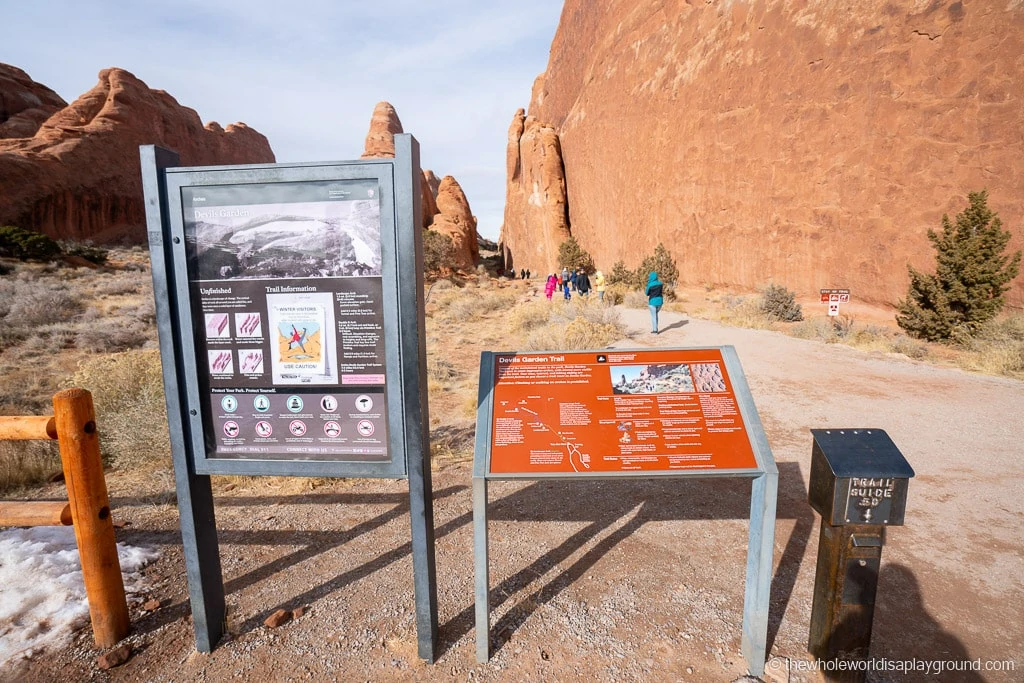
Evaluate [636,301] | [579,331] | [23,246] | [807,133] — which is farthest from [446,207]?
[579,331]

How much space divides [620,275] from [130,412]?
2572cm

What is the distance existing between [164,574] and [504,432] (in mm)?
2592

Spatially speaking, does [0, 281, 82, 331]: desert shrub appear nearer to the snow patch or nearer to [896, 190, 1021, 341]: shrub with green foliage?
the snow patch

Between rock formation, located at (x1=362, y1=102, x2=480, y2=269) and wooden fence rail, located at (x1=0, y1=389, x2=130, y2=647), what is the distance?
41914mm

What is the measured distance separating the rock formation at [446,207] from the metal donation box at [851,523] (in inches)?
1686

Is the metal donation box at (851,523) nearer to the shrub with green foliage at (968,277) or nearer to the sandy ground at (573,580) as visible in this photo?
the sandy ground at (573,580)

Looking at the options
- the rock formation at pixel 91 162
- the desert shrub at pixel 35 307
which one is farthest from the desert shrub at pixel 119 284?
the rock formation at pixel 91 162

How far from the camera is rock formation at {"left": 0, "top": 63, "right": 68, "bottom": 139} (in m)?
47.7

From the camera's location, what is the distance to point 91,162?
4544 cm

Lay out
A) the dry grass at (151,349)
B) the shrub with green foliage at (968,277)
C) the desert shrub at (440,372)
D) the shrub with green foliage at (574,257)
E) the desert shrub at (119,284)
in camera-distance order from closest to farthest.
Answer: the dry grass at (151,349), the desert shrub at (440,372), the shrub with green foliage at (968,277), the desert shrub at (119,284), the shrub with green foliage at (574,257)

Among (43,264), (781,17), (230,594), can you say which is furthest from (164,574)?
(43,264)

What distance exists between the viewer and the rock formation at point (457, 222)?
158 ft

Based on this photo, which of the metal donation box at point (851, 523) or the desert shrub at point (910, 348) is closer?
the metal donation box at point (851, 523)

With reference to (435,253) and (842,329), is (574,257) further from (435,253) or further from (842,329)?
(842,329)
